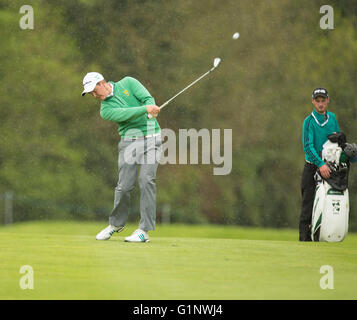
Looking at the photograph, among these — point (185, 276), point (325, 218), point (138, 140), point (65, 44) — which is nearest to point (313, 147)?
point (325, 218)

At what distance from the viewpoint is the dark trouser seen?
7.73 meters

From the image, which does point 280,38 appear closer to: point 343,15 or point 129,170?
point 343,15

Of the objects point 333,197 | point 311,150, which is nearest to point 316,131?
point 311,150

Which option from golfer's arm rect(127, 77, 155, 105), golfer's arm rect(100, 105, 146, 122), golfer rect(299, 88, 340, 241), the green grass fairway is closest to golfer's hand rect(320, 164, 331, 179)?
golfer rect(299, 88, 340, 241)

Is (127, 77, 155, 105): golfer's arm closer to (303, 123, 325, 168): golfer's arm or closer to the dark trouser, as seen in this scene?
(303, 123, 325, 168): golfer's arm

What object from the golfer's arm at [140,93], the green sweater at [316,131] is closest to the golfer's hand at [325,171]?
the green sweater at [316,131]

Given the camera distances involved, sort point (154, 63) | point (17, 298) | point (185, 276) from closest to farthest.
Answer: point (17, 298)
point (185, 276)
point (154, 63)

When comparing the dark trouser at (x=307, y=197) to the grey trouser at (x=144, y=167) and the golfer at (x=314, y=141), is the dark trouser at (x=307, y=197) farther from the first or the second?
the grey trouser at (x=144, y=167)

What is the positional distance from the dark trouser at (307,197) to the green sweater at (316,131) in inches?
5.4

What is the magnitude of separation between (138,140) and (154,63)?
41.8 feet

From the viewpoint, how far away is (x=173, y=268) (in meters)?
5.29

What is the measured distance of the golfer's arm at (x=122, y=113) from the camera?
6.55 metres

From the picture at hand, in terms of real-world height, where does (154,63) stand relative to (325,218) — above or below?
above

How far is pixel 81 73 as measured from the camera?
1877 centimetres
